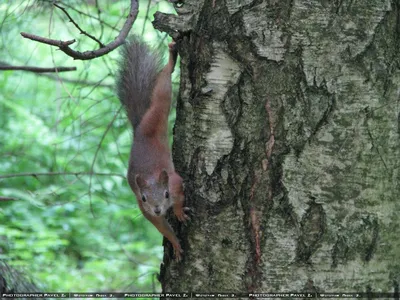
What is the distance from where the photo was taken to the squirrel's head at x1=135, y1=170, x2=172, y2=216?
226 centimetres

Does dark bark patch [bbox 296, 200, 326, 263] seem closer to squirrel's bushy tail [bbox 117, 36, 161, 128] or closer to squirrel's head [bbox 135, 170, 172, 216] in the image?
squirrel's head [bbox 135, 170, 172, 216]

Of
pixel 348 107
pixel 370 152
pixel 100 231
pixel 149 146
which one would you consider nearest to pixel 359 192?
pixel 370 152

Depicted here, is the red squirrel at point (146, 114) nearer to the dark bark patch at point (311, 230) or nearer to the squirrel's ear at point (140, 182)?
the squirrel's ear at point (140, 182)

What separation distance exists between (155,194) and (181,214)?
0.53 m

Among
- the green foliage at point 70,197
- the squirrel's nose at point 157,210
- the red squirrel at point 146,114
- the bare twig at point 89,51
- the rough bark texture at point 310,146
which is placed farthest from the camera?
the green foliage at point 70,197

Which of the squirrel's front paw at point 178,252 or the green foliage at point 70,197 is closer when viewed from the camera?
the squirrel's front paw at point 178,252

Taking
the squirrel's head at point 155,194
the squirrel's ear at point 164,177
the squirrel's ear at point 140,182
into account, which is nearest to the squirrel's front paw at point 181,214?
the squirrel's head at point 155,194

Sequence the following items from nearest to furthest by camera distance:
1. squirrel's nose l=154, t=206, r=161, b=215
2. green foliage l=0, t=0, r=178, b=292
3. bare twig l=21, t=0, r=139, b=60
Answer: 1. bare twig l=21, t=0, r=139, b=60
2. squirrel's nose l=154, t=206, r=161, b=215
3. green foliage l=0, t=0, r=178, b=292

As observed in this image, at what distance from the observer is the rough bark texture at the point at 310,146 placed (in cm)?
155

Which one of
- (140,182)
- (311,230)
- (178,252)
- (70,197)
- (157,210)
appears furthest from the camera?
(70,197)

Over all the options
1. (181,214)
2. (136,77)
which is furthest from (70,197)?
(181,214)

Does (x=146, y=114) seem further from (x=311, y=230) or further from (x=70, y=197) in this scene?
(x=70, y=197)

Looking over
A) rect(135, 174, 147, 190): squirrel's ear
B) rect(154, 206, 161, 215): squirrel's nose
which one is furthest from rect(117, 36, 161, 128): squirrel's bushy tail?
rect(154, 206, 161, 215): squirrel's nose

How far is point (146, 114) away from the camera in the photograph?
97.8 inches
